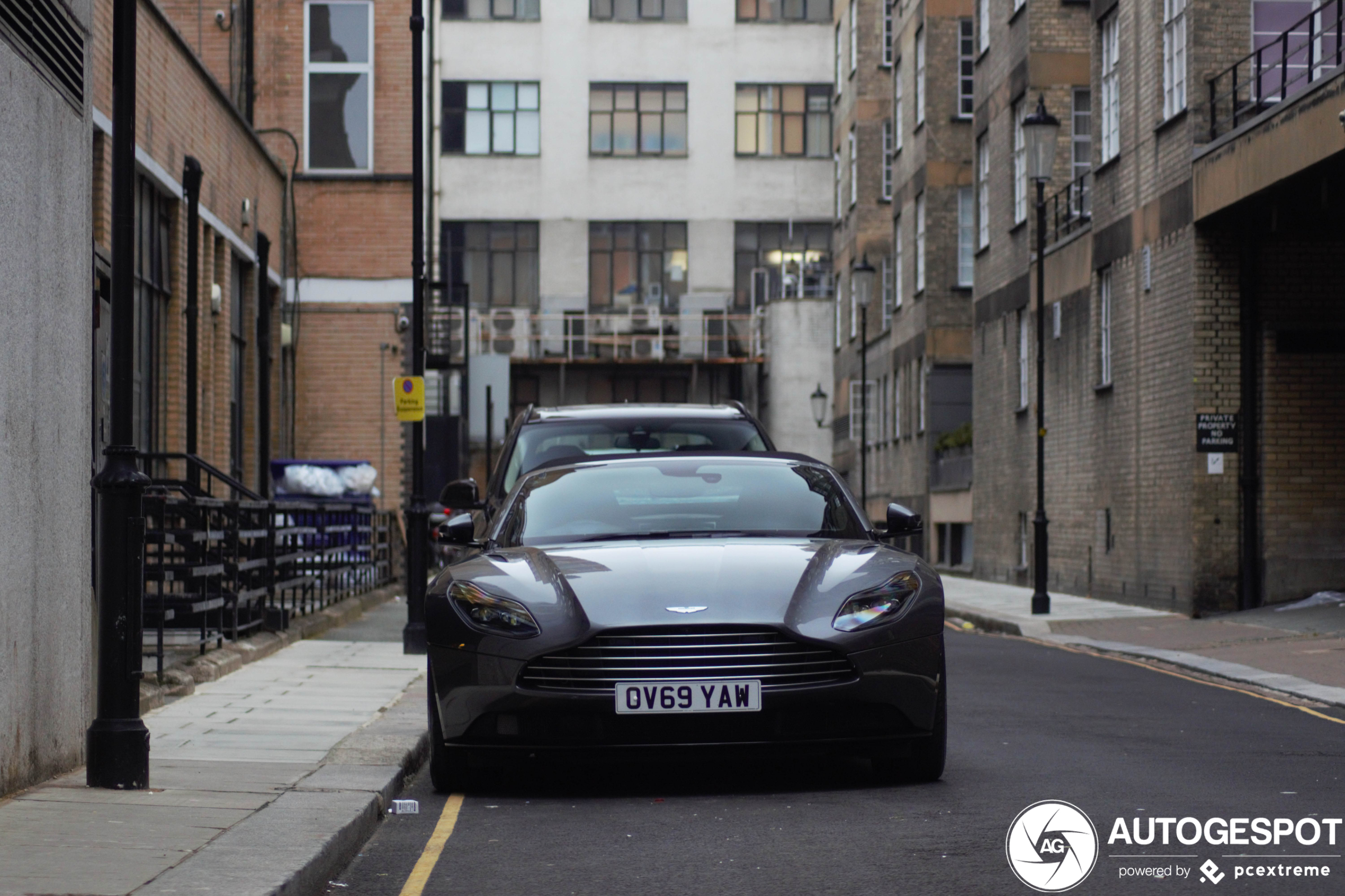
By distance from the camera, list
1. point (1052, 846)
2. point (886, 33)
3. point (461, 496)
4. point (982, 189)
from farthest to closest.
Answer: point (886, 33)
point (982, 189)
point (461, 496)
point (1052, 846)

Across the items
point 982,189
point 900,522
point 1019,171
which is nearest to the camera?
point 900,522

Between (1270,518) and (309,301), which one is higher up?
(309,301)

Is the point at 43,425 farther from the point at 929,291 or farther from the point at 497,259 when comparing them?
the point at 497,259

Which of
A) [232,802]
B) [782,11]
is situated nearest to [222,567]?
[232,802]

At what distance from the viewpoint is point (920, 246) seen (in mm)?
42812

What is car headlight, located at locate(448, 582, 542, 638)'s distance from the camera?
7.68m

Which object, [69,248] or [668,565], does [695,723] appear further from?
[69,248]

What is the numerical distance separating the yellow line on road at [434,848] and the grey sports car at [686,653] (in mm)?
245

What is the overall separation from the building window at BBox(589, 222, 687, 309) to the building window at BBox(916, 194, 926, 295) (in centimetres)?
1979

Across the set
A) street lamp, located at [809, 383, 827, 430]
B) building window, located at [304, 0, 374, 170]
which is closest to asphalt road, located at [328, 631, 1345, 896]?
building window, located at [304, 0, 374, 170]

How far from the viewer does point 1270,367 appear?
21906 mm

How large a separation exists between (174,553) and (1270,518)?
43.3 ft

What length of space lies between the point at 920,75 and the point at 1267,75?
66.1 feet

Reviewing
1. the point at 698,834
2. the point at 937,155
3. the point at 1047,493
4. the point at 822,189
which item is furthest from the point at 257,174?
the point at 822,189
